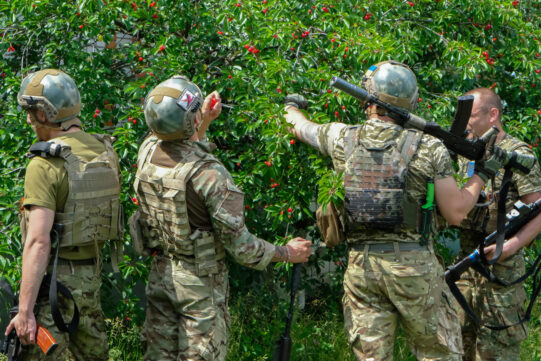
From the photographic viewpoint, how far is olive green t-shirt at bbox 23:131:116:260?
3445mm

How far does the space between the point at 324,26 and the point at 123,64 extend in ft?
4.96

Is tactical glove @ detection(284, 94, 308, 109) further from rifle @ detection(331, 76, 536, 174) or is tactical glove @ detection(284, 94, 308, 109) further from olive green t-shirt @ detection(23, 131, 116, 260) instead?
olive green t-shirt @ detection(23, 131, 116, 260)

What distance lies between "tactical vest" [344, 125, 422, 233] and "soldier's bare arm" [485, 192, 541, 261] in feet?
3.87

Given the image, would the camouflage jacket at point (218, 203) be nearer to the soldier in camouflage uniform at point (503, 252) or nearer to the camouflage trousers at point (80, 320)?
the camouflage trousers at point (80, 320)

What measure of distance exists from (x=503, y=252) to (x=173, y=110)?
252 centimetres

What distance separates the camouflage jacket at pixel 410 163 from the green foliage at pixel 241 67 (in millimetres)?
190

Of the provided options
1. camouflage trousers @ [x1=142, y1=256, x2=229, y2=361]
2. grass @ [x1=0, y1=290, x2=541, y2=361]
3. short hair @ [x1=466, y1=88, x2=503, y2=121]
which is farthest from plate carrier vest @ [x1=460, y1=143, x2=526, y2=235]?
camouflage trousers @ [x1=142, y1=256, x2=229, y2=361]

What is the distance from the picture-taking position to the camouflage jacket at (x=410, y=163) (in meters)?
3.79

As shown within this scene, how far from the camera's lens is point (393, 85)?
386cm

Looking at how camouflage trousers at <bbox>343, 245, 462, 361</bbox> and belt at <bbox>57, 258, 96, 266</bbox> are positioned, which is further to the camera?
camouflage trousers at <bbox>343, 245, 462, 361</bbox>

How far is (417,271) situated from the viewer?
12.7 ft

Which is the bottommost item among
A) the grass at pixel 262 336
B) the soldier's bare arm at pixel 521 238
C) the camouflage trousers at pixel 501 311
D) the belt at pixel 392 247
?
the grass at pixel 262 336

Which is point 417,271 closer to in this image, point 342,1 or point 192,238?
point 192,238

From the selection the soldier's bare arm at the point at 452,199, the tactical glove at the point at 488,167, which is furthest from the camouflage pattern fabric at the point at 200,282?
the tactical glove at the point at 488,167
